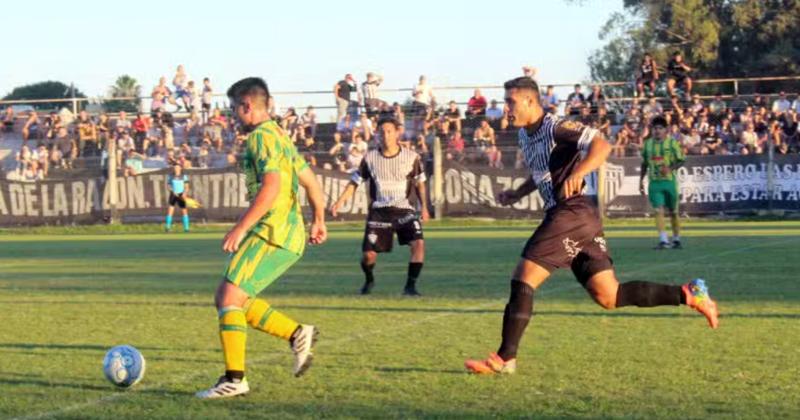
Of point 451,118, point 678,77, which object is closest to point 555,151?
point 451,118

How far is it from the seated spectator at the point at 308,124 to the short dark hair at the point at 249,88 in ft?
99.4

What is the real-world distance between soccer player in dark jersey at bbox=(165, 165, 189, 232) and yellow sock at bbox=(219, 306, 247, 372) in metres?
27.4

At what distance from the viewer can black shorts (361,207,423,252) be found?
48.7ft

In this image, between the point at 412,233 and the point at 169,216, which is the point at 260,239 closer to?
the point at 412,233

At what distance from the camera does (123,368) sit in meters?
7.92

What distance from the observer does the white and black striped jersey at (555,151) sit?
856 cm

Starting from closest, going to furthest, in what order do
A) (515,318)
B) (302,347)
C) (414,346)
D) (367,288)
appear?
(302,347) → (515,318) → (414,346) → (367,288)

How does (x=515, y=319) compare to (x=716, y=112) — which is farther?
(x=716, y=112)

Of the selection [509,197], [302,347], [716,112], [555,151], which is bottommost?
[302,347]

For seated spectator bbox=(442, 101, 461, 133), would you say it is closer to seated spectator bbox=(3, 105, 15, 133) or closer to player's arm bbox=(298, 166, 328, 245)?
seated spectator bbox=(3, 105, 15, 133)

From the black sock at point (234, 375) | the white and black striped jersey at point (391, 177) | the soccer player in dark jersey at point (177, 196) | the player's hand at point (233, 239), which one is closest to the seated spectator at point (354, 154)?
the soccer player in dark jersey at point (177, 196)

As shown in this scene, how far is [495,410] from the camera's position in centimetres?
710

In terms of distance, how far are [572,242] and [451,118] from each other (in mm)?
29450

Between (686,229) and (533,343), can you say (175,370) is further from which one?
(686,229)
